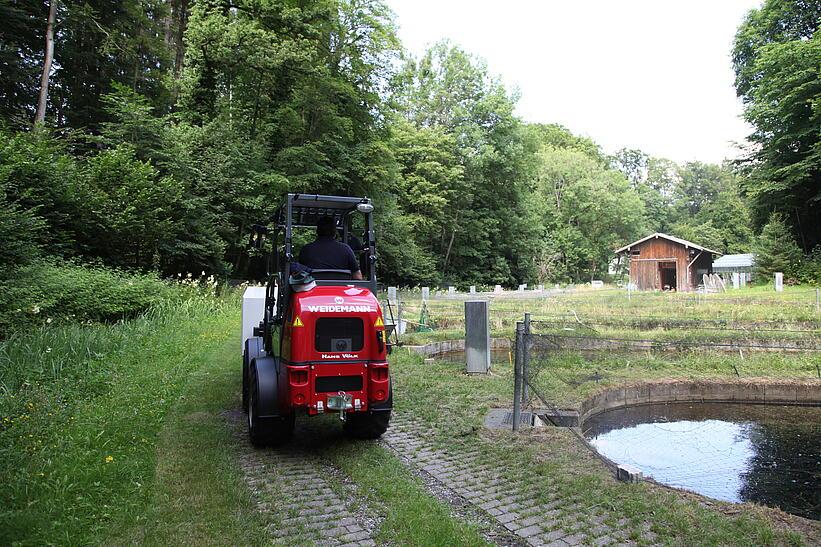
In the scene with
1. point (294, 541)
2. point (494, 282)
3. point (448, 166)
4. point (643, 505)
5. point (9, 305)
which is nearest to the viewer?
point (294, 541)

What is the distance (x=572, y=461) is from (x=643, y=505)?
1120mm

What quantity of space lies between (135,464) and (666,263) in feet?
145

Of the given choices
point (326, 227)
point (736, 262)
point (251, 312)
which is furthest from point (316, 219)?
point (736, 262)

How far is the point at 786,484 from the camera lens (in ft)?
20.5

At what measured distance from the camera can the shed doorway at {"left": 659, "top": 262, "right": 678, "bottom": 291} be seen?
140ft

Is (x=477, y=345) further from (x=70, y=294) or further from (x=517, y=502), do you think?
(x=70, y=294)

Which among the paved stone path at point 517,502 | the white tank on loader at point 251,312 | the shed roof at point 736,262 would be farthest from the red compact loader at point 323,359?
the shed roof at point 736,262

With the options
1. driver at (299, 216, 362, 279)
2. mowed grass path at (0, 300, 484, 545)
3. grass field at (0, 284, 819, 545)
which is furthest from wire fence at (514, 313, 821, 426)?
mowed grass path at (0, 300, 484, 545)

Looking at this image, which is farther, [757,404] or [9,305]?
[757,404]

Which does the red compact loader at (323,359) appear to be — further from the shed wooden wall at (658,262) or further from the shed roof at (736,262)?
the shed roof at (736,262)

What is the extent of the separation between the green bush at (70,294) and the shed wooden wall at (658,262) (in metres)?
36.9

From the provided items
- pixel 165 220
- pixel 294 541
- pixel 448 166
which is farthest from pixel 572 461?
pixel 448 166

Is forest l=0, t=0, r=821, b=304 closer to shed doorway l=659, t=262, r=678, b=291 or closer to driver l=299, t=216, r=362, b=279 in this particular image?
driver l=299, t=216, r=362, b=279

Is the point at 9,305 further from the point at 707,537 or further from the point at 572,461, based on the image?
the point at 707,537
